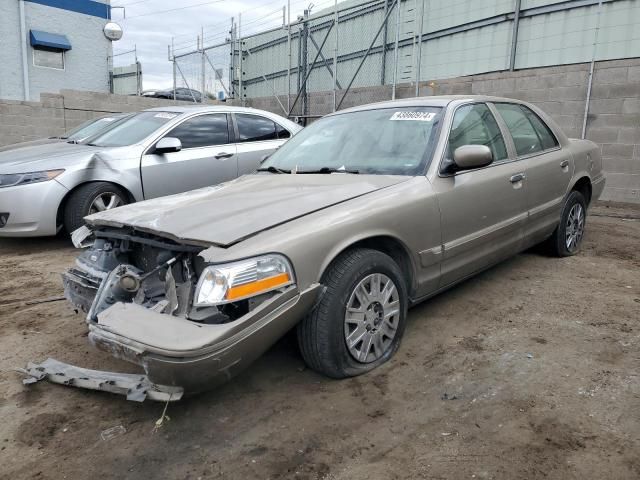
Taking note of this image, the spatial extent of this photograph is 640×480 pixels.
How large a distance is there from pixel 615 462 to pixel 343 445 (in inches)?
44.3

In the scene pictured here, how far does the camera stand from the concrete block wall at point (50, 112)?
1020 cm

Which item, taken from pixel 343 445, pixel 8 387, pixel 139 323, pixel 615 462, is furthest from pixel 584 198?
pixel 8 387

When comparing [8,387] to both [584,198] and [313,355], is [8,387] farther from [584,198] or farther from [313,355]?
[584,198]

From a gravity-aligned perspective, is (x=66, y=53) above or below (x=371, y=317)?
above

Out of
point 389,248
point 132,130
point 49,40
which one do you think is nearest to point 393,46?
point 132,130

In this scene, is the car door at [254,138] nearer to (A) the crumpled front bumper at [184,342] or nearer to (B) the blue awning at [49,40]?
(A) the crumpled front bumper at [184,342]

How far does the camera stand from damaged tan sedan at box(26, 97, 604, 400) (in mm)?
2330

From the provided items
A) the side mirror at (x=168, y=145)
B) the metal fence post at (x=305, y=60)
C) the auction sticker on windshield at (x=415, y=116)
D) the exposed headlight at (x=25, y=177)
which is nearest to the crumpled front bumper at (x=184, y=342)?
the auction sticker on windshield at (x=415, y=116)

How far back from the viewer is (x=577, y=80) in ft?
25.6

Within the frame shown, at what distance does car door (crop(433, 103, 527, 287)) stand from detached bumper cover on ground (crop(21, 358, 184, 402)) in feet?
6.20

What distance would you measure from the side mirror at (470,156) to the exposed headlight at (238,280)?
1512 mm

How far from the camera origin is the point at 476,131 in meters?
3.81

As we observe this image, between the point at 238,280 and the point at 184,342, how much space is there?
36 centimetres

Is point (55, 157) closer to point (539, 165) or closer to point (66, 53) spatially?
point (539, 165)
